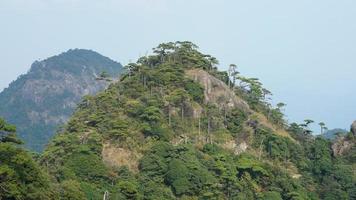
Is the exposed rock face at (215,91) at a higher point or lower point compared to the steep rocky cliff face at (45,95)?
lower

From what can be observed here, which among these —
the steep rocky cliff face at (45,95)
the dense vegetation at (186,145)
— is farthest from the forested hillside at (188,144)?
the steep rocky cliff face at (45,95)

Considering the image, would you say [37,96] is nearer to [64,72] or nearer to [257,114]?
[64,72]

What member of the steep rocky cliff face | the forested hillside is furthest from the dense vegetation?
the steep rocky cliff face

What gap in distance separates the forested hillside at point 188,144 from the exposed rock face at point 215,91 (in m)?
0.09

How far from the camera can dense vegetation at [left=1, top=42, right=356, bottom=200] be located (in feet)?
124

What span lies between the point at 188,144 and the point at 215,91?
29.1ft

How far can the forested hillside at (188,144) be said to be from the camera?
1500 inches

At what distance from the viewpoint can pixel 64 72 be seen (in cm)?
14700

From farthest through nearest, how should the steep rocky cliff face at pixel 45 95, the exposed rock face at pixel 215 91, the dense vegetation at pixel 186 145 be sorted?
1. the steep rocky cliff face at pixel 45 95
2. the exposed rock face at pixel 215 91
3. the dense vegetation at pixel 186 145

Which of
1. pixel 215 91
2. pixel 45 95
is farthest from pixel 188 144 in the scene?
pixel 45 95

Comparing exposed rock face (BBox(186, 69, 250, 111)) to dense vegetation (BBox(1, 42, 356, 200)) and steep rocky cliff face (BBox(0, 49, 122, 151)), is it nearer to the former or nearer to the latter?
dense vegetation (BBox(1, 42, 356, 200))

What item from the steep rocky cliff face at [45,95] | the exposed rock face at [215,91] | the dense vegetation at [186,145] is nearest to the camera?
the dense vegetation at [186,145]

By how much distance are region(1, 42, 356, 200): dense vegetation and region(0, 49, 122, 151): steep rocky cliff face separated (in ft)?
245

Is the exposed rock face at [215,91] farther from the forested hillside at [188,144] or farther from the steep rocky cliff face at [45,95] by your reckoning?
the steep rocky cliff face at [45,95]
